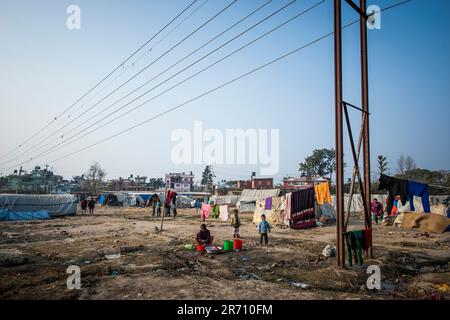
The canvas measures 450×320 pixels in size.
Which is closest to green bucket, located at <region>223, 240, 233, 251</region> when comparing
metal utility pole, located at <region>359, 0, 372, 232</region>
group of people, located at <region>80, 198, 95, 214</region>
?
metal utility pole, located at <region>359, 0, 372, 232</region>

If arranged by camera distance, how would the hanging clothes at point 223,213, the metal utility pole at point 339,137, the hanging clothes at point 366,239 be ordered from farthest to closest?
the hanging clothes at point 223,213, the hanging clothes at point 366,239, the metal utility pole at point 339,137

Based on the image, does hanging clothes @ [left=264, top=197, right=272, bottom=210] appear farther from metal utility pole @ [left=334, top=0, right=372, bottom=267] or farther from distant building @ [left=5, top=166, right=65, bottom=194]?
distant building @ [left=5, top=166, right=65, bottom=194]

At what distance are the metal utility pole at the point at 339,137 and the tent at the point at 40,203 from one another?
2941 centimetres

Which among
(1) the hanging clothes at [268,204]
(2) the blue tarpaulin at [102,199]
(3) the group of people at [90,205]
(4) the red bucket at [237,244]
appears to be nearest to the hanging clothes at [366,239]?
(4) the red bucket at [237,244]

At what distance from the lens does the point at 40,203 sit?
27000 mm

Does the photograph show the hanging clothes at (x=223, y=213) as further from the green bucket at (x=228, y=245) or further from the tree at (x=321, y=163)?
the tree at (x=321, y=163)

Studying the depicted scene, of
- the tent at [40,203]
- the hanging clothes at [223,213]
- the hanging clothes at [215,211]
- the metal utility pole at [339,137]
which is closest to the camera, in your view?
the metal utility pole at [339,137]

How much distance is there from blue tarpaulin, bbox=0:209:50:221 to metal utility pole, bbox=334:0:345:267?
28381 millimetres

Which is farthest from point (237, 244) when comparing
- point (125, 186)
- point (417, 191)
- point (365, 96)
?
point (125, 186)

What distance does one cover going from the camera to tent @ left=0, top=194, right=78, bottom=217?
2491 cm

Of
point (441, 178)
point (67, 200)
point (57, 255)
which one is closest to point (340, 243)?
point (57, 255)

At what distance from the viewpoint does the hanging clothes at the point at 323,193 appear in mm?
17908

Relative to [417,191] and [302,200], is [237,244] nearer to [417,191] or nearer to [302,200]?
[417,191]

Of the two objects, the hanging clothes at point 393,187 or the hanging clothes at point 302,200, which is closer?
the hanging clothes at point 393,187
